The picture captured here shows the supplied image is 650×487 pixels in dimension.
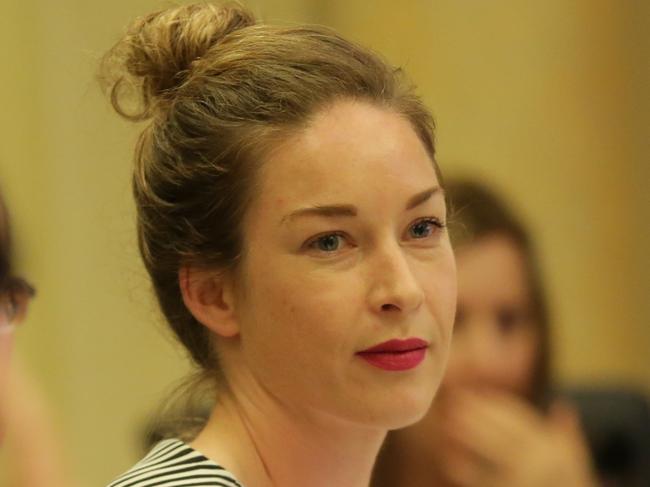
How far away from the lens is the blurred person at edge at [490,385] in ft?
10.3

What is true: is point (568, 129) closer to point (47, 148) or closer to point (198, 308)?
point (47, 148)

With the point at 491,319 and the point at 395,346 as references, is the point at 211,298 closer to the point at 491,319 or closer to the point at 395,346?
the point at 395,346

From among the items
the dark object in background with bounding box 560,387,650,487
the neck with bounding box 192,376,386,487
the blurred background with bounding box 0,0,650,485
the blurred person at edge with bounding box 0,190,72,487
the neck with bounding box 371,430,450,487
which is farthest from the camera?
the blurred background with bounding box 0,0,650,485

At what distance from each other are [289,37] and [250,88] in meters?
0.10

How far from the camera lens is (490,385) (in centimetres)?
323

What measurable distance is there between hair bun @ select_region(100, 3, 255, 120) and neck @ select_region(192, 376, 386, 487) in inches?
16.9

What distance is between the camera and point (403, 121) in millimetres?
1902

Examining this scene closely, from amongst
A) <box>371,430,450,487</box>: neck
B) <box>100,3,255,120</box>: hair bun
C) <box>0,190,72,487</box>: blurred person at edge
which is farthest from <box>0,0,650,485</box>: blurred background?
<box>100,3,255,120</box>: hair bun

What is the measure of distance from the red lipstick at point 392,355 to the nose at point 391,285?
4 cm

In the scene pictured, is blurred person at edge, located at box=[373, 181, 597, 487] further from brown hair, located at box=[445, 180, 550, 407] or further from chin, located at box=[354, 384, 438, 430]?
chin, located at box=[354, 384, 438, 430]

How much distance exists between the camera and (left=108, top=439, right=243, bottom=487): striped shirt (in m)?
1.77

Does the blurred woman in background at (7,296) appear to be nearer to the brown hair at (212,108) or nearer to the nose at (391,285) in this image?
the brown hair at (212,108)

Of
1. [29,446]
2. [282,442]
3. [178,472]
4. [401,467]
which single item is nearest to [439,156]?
[401,467]

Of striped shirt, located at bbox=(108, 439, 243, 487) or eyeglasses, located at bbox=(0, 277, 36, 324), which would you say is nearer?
striped shirt, located at bbox=(108, 439, 243, 487)
